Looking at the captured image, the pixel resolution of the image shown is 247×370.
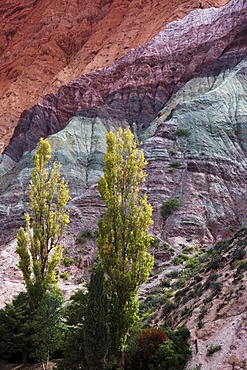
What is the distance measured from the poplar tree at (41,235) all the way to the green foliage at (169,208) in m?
18.0

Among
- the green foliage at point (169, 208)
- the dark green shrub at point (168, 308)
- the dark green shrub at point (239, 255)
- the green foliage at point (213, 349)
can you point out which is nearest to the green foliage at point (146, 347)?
the green foliage at point (213, 349)

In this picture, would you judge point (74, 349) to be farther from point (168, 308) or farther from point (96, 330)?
point (168, 308)

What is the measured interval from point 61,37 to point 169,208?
2853 inches

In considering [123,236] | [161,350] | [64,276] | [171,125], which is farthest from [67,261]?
[161,350]

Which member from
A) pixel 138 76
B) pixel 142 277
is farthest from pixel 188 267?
pixel 138 76

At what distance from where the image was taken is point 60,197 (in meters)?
21.1

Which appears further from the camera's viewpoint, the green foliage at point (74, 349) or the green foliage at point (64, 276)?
the green foliage at point (64, 276)

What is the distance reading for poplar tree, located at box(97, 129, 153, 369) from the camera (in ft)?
50.9

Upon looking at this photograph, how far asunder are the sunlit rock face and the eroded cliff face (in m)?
9.46

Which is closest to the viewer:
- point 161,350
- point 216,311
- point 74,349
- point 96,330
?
point 96,330

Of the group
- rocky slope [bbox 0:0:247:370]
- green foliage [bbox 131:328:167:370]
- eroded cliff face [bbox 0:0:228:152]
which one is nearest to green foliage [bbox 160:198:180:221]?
rocky slope [bbox 0:0:247:370]

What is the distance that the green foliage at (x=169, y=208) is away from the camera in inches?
1514

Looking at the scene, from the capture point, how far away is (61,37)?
101 metres

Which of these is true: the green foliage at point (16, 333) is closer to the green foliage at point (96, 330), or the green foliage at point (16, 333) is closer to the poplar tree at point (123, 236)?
the poplar tree at point (123, 236)
